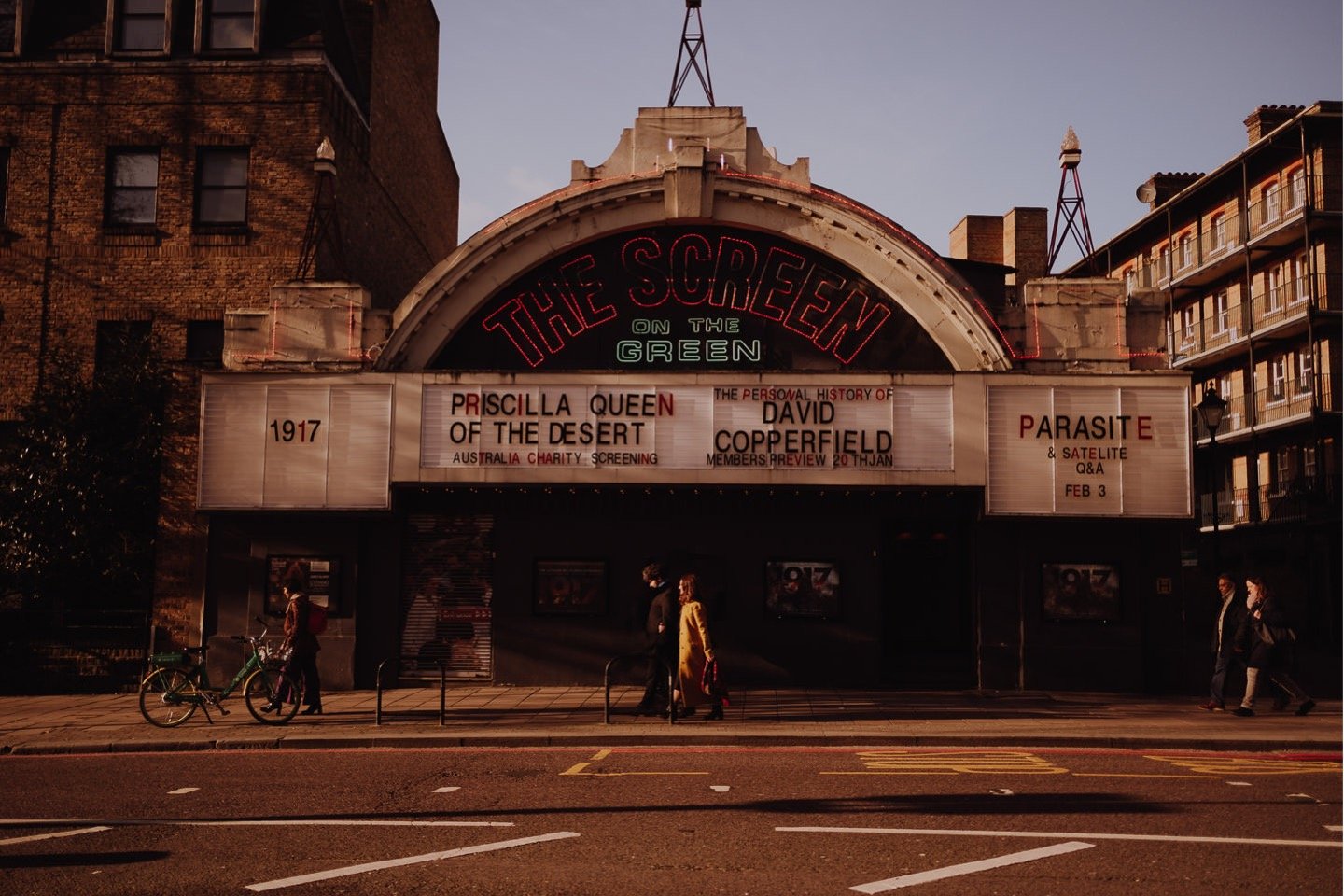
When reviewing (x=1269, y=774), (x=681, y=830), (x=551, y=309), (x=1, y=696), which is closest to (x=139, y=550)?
(x=1, y=696)

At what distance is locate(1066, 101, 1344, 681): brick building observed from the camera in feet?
124

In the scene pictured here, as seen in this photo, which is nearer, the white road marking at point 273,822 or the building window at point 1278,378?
the white road marking at point 273,822

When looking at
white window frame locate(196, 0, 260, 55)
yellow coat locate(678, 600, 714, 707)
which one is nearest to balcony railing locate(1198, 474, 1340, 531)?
yellow coat locate(678, 600, 714, 707)

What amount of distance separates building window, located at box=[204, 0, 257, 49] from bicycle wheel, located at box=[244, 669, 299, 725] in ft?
51.1

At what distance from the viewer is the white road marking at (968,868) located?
7.02m

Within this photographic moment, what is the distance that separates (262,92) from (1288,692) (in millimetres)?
22511

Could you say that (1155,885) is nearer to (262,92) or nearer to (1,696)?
(1,696)

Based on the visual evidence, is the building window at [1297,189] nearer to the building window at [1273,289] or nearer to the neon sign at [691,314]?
the building window at [1273,289]

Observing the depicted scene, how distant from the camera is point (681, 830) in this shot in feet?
28.3

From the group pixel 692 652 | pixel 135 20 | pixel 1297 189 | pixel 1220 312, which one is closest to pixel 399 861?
pixel 692 652

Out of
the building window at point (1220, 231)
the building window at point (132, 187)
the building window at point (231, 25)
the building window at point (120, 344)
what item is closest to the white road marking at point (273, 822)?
the building window at point (120, 344)

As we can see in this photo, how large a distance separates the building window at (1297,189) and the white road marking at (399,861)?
127 feet

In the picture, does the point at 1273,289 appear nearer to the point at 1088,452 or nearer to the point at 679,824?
the point at 1088,452

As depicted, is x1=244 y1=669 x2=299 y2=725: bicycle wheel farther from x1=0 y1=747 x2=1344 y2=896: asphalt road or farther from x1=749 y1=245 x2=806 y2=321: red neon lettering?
x1=749 y1=245 x2=806 y2=321: red neon lettering
